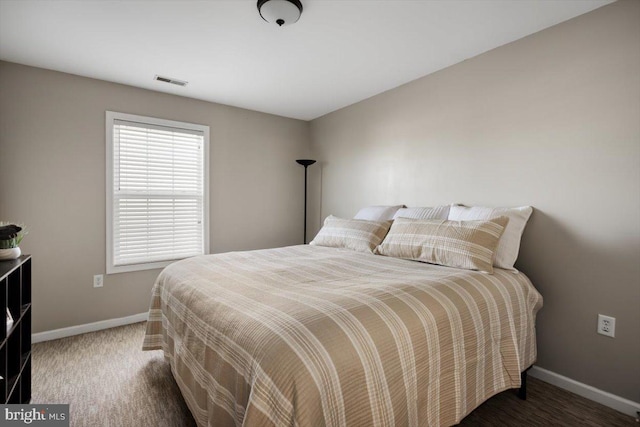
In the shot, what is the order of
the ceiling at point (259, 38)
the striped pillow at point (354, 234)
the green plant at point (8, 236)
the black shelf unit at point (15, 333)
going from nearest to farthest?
the black shelf unit at point (15, 333), the green plant at point (8, 236), the ceiling at point (259, 38), the striped pillow at point (354, 234)

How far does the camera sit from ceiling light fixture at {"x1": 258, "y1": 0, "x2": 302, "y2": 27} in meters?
1.81

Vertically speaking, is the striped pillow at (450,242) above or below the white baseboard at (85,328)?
above

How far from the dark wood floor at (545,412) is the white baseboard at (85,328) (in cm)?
310

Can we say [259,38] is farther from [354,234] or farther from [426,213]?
[426,213]

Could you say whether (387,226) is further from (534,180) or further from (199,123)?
(199,123)

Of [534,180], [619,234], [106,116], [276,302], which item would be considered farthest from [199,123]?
[619,234]

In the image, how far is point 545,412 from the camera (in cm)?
182

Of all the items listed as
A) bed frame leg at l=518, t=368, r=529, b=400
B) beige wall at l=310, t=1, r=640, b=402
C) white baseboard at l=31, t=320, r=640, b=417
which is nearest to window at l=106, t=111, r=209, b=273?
white baseboard at l=31, t=320, r=640, b=417

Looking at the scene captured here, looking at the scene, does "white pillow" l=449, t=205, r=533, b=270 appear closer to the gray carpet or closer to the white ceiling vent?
the gray carpet

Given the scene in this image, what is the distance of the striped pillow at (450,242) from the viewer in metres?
1.95

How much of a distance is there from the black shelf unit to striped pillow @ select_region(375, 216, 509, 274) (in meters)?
2.22

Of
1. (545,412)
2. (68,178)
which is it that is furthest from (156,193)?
(545,412)

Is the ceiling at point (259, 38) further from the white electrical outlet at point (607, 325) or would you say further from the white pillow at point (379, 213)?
the white electrical outlet at point (607, 325)

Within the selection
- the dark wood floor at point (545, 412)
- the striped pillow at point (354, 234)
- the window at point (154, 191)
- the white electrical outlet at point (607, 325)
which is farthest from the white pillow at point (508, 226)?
the window at point (154, 191)
